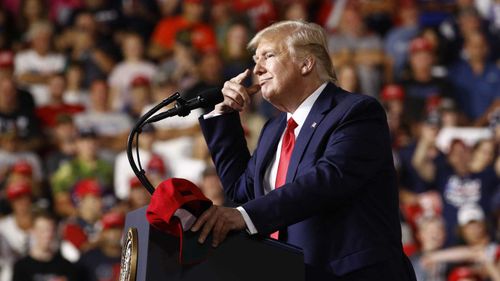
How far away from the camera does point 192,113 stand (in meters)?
8.51

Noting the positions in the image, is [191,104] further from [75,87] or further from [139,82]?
[75,87]

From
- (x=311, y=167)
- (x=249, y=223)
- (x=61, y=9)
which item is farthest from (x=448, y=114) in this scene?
(x=249, y=223)

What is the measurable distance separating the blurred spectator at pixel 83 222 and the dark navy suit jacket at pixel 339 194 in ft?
14.0

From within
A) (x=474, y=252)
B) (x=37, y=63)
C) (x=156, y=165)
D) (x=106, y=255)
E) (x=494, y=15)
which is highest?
(x=37, y=63)

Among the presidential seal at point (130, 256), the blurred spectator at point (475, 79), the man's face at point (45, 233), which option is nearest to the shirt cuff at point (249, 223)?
the presidential seal at point (130, 256)

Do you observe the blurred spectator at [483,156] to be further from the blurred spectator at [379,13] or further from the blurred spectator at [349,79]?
the blurred spectator at [379,13]

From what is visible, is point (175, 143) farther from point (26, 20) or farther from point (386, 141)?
point (386, 141)

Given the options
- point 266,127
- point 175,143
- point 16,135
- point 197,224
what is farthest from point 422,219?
point 197,224

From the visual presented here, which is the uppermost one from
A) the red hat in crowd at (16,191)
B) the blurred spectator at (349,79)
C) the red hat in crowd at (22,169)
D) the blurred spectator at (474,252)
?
the blurred spectator at (349,79)

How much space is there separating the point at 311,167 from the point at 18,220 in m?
4.73

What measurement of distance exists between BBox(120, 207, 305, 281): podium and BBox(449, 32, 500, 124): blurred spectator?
239 inches

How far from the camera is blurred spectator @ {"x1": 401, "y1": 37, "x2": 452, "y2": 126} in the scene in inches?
340

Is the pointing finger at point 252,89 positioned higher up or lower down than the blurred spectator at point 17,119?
higher up

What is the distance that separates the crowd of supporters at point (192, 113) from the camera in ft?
23.5
